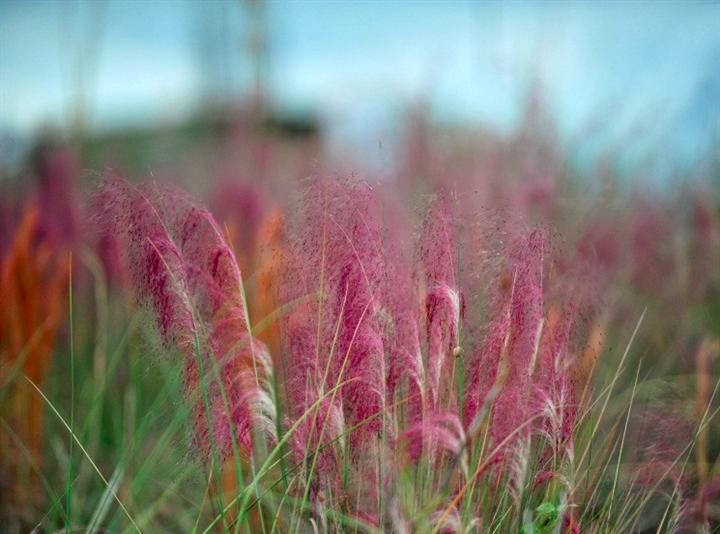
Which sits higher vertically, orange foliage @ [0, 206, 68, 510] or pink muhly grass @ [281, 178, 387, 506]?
pink muhly grass @ [281, 178, 387, 506]

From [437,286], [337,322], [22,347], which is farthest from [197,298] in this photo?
[22,347]

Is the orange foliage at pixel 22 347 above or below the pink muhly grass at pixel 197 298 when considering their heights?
below

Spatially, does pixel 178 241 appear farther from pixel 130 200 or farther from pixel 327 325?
pixel 327 325

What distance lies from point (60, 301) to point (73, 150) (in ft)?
1.76

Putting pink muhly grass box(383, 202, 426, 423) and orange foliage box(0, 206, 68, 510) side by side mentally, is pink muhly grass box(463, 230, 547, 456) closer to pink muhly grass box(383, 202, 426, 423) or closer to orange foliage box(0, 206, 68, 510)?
pink muhly grass box(383, 202, 426, 423)

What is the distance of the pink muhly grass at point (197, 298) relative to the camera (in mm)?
1019

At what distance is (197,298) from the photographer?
1.09m

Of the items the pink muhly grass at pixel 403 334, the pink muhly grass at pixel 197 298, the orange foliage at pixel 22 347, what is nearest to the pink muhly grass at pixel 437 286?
the pink muhly grass at pixel 403 334

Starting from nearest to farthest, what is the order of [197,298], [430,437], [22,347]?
[430,437] < [197,298] < [22,347]

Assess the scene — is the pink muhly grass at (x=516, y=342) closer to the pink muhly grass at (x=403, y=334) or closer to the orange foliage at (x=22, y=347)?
the pink muhly grass at (x=403, y=334)

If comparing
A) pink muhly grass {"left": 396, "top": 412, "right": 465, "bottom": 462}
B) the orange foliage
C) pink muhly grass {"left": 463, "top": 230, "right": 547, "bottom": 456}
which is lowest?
the orange foliage

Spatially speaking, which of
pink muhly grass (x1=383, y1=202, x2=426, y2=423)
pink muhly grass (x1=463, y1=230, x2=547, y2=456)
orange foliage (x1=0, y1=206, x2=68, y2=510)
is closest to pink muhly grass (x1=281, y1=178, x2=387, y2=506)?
pink muhly grass (x1=383, y1=202, x2=426, y2=423)

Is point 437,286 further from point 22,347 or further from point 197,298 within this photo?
point 22,347

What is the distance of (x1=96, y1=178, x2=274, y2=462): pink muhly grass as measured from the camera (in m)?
1.02
